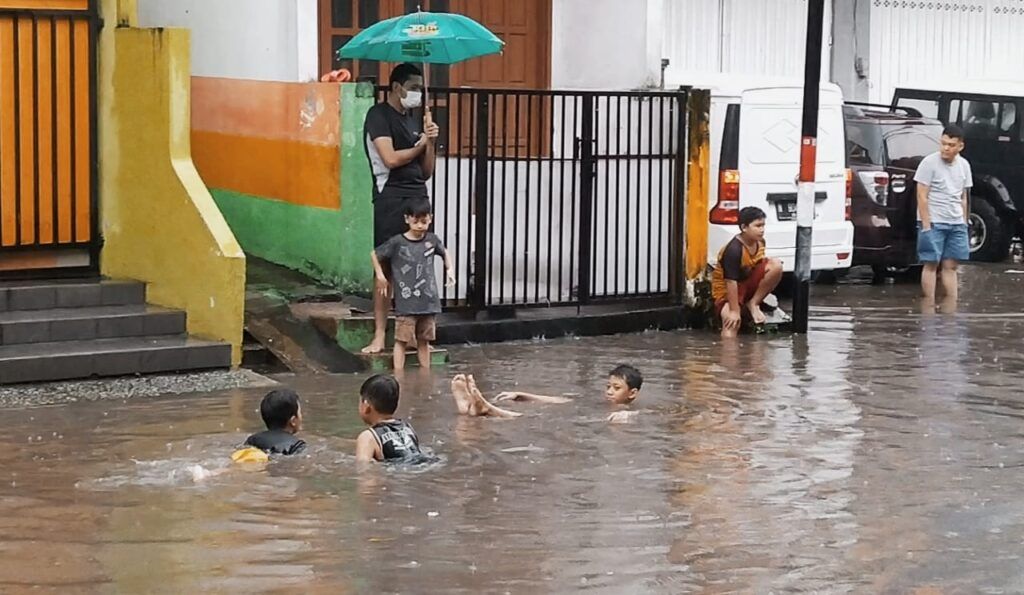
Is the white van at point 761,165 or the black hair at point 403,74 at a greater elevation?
the black hair at point 403,74

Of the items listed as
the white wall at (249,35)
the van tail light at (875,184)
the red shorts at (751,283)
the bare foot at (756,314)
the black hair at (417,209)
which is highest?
the white wall at (249,35)

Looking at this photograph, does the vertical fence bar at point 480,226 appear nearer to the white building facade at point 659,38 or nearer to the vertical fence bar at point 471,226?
the vertical fence bar at point 471,226

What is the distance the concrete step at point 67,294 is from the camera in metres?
12.2

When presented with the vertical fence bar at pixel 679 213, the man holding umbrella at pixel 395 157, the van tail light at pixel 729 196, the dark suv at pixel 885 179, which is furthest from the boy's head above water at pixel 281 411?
the dark suv at pixel 885 179

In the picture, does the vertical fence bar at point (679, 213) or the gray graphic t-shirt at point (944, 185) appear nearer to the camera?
the vertical fence bar at point (679, 213)

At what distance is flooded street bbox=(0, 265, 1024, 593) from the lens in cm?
705

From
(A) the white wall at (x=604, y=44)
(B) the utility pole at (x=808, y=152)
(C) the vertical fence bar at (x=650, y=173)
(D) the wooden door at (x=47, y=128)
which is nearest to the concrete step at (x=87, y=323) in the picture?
(D) the wooden door at (x=47, y=128)

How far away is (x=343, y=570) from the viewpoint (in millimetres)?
7004

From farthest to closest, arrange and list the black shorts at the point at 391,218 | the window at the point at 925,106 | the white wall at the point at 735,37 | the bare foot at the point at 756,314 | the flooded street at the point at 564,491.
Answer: the window at the point at 925,106 < the white wall at the point at 735,37 < the bare foot at the point at 756,314 < the black shorts at the point at 391,218 < the flooded street at the point at 564,491

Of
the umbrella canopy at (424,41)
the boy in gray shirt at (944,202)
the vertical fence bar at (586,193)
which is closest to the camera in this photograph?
the umbrella canopy at (424,41)

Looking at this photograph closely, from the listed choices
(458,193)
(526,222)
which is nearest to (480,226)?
(458,193)

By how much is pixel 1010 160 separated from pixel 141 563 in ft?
52.9

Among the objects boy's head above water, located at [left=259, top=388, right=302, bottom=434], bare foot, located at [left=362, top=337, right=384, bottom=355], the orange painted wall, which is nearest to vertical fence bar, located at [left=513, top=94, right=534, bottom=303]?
the orange painted wall

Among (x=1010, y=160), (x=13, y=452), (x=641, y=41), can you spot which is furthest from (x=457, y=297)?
(x=1010, y=160)
